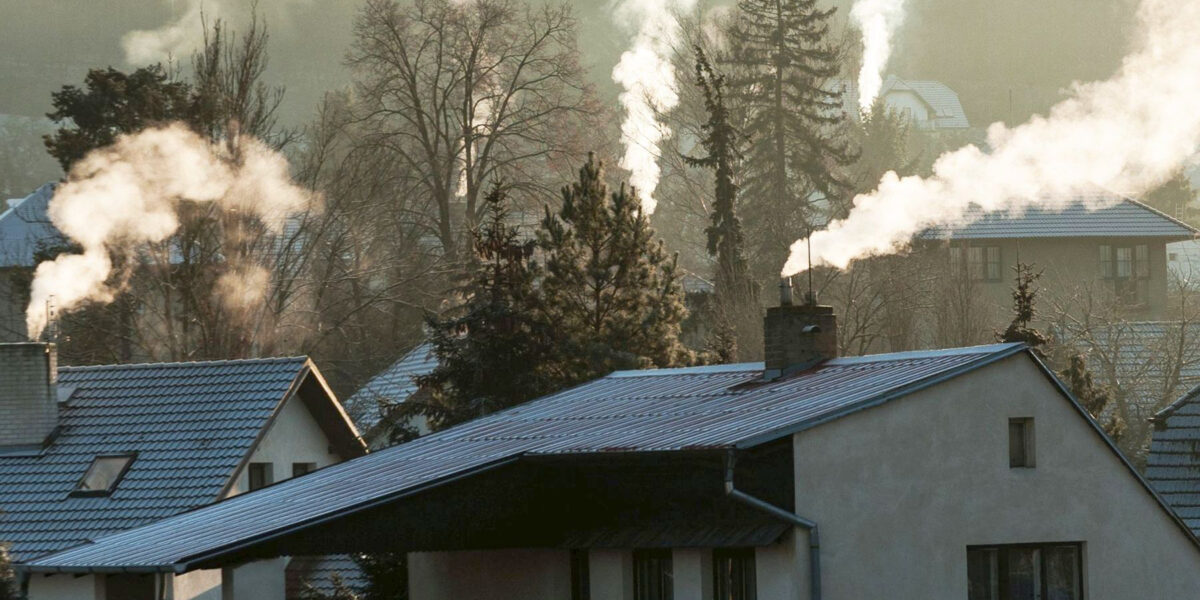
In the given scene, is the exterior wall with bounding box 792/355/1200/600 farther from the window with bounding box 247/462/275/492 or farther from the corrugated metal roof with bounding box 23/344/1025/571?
the window with bounding box 247/462/275/492

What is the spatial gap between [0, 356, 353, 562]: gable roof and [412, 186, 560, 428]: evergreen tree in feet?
8.21

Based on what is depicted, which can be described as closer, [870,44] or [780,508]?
[780,508]

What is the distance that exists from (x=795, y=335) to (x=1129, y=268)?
4319 centimetres

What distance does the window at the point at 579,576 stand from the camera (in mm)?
20344

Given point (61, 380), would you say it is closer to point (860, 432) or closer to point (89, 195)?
point (89, 195)

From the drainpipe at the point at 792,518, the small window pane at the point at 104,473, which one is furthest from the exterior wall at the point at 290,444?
the drainpipe at the point at 792,518

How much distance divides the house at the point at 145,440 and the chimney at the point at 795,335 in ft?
29.0

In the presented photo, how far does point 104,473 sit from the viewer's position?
3092 cm

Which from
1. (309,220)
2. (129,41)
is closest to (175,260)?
(309,220)

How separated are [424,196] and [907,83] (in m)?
59.5

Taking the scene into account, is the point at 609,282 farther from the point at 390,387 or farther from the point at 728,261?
the point at 390,387

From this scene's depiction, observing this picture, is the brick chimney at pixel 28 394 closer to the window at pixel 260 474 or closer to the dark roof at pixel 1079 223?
the window at pixel 260 474

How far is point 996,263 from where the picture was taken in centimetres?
6203

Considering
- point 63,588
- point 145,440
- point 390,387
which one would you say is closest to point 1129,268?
point 390,387
